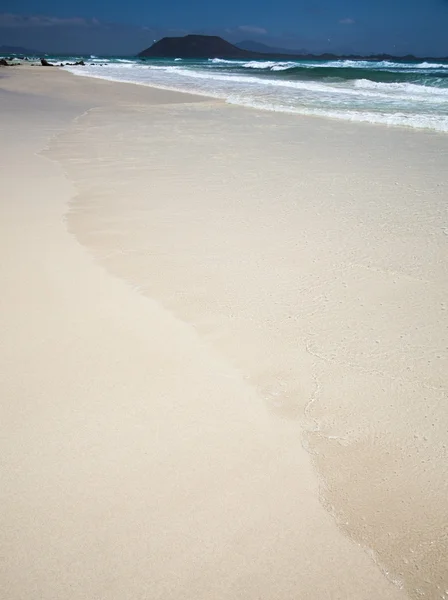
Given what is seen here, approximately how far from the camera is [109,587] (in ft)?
4.01

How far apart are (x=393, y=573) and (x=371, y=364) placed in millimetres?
964

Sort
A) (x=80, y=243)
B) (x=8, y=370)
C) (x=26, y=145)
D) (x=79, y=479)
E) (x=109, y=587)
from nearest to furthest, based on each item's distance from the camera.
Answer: (x=109, y=587), (x=79, y=479), (x=8, y=370), (x=80, y=243), (x=26, y=145)

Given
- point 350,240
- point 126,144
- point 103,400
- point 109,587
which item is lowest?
point 109,587

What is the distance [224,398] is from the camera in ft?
6.18

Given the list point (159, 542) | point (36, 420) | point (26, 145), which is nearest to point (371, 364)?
point (159, 542)

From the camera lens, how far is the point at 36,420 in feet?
5.67

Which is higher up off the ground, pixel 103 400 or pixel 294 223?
pixel 294 223

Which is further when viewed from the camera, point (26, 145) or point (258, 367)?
point (26, 145)

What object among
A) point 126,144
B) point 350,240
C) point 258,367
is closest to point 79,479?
point 258,367

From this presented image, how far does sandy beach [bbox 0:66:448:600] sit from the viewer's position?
51.0 inches

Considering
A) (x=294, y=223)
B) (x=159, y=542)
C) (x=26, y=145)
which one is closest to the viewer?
(x=159, y=542)

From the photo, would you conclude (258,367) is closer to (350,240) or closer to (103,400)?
→ (103,400)

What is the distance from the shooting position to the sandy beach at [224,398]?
1.29 m

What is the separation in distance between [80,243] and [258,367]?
1.98m
